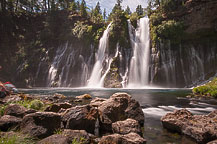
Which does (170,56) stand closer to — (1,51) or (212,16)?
(212,16)

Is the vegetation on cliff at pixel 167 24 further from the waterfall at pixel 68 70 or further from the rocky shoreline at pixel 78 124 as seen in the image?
the rocky shoreline at pixel 78 124

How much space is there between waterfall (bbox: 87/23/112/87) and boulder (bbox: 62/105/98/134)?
3035cm

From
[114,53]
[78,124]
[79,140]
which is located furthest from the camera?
[114,53]

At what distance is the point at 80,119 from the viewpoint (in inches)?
226

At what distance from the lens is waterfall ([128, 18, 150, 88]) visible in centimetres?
3544

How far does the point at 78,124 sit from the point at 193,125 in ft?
13.8

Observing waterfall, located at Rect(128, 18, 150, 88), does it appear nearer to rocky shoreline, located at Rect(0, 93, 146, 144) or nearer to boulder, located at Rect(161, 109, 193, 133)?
boulder, located at Rect(161, 109, 193, 133)

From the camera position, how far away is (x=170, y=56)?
122 feet

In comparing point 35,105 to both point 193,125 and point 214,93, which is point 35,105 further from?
point 214,93

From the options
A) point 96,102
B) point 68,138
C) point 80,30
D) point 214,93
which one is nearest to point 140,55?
point 80,30

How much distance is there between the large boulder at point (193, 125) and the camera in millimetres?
4926

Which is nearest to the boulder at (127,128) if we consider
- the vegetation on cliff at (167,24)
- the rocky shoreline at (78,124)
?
the rocky shoreline at (78,124)

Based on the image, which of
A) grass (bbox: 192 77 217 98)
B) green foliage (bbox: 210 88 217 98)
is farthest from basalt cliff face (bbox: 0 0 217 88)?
green foliage (bbox: 210 88 217 98)

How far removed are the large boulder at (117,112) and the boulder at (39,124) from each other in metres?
2.13
